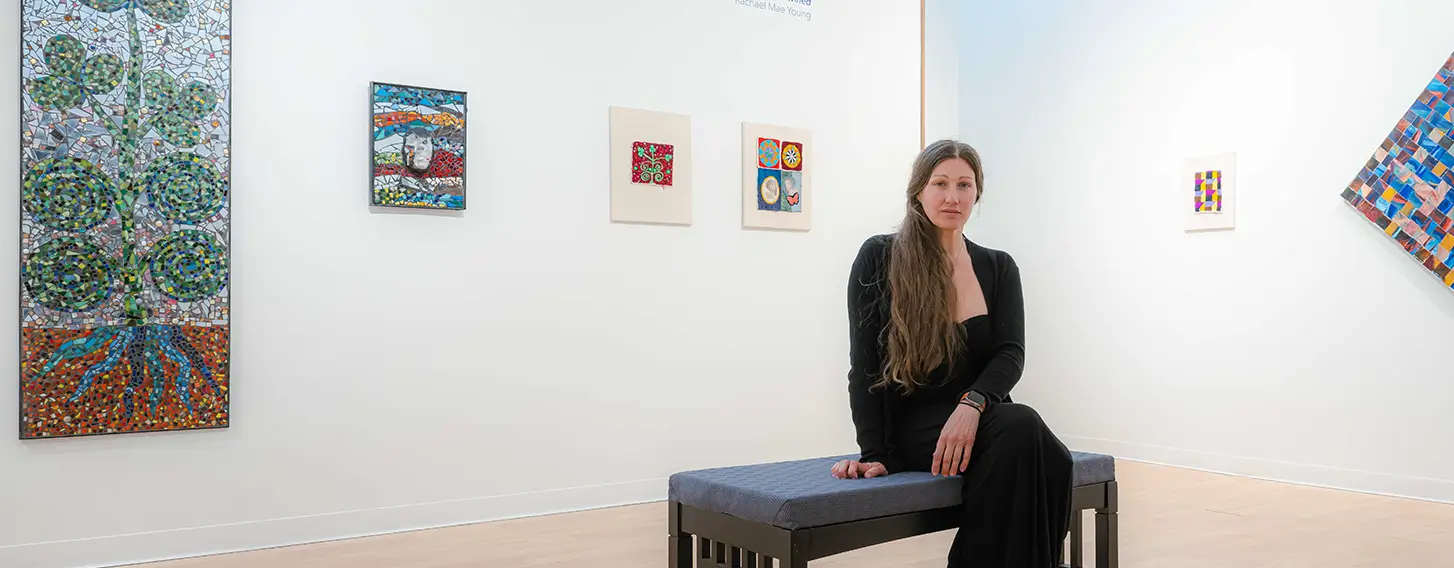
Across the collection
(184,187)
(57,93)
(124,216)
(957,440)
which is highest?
(57,93)

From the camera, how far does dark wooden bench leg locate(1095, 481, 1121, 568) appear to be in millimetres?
3253

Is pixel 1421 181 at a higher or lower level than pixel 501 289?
higher

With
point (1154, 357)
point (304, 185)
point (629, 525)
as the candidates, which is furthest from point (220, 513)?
point (1154, 357)

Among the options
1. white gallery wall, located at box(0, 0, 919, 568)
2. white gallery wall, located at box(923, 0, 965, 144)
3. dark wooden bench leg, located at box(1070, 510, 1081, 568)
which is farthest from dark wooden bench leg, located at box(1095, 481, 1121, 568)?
white gallery wall, located at box(923, 0, 965, 144)

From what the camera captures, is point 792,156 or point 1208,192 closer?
point 792,156

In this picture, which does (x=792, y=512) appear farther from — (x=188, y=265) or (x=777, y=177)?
(x=777, y=177)

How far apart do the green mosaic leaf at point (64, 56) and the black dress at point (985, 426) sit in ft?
8.92

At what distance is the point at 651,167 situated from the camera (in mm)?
5082

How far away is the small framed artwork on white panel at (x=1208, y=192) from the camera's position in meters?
5.91

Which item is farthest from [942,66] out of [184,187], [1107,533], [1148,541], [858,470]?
[858,470]

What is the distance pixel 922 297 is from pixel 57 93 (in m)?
2.93

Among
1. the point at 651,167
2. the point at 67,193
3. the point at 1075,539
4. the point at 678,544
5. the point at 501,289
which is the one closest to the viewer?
the point at 678,544

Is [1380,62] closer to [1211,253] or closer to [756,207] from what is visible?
[1211,253]

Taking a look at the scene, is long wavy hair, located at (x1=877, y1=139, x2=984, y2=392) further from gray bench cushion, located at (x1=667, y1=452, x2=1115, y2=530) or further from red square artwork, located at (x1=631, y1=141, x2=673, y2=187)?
red square artwork, located at (x1=631, y1=141, x2=673, y2=187)
